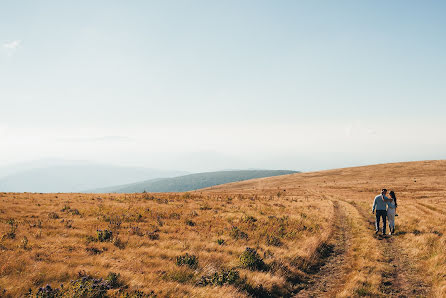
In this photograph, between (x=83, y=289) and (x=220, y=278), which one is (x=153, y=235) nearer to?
(x=220, y=278)

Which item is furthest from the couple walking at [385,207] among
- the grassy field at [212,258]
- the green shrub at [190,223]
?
the green shrub at [190,223]

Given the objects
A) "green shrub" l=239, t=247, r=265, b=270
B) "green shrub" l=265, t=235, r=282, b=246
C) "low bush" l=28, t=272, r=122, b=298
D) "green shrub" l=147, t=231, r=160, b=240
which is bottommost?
"green shrub" l=265, t=235, r=282, b=246

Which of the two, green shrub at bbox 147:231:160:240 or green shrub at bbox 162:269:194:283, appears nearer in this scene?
green shrub at bbox 162:269:194:283

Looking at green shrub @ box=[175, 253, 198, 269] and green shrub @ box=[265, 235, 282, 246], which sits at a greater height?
green shrub @ box=[175, 253, 198, 269]

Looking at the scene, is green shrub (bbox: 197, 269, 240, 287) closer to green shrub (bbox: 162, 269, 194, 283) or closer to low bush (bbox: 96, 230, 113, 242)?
green shrub (bbox: 162, 269, 194, 283)

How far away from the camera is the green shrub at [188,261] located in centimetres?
874

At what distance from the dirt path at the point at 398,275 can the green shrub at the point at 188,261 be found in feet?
21.5

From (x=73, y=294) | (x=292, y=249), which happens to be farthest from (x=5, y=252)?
(x=292, y=249)

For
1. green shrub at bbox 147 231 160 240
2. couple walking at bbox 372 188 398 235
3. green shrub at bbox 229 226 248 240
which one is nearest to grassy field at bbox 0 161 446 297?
green shrub at bbox 229 226 248 240

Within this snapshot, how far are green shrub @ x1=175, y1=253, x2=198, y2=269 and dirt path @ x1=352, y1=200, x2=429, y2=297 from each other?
258 inches

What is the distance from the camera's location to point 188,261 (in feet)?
29.3

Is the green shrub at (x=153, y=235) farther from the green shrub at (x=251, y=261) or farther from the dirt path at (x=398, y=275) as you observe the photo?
the dirt path at (x=398, y=275)

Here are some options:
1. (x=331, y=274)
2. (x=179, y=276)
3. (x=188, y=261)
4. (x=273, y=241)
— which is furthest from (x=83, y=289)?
(x=273, y=241)

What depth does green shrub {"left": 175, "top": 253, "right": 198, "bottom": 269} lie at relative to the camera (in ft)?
28.7
